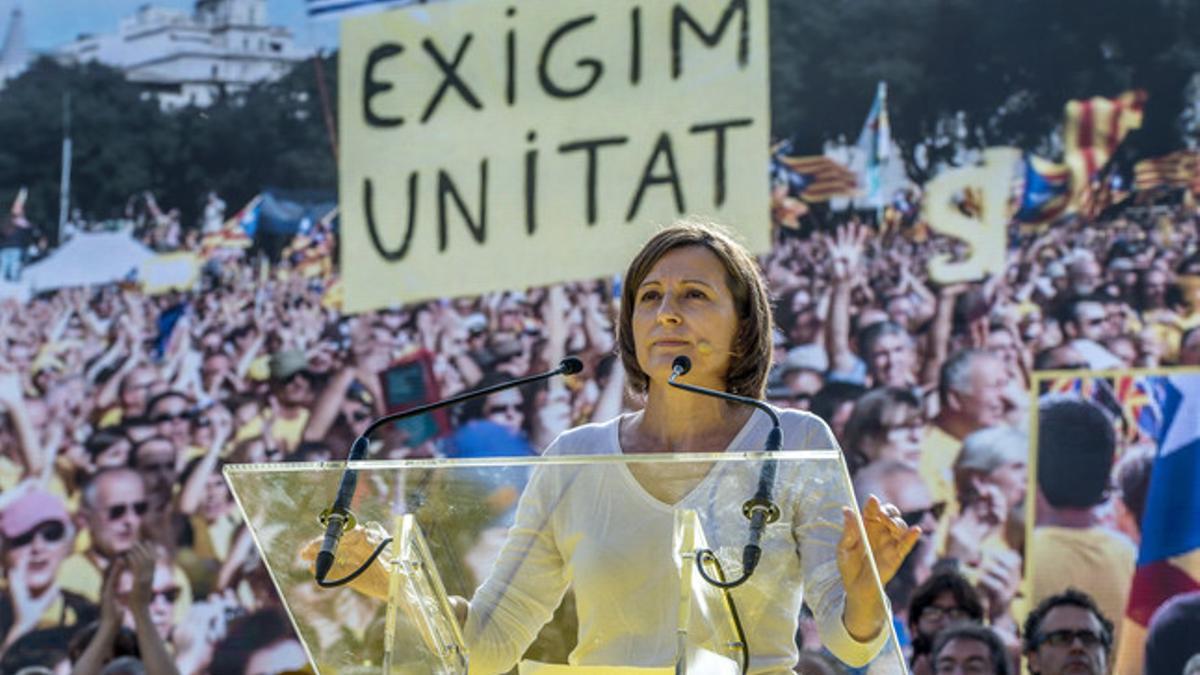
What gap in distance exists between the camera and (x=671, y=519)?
2.13m

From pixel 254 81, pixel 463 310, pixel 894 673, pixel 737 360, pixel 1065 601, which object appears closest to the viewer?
pixel 894 673

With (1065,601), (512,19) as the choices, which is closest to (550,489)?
(1065,601)

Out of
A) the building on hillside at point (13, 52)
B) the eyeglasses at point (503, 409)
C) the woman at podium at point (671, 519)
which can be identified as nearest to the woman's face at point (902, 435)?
the eyeglasses at point (503, 409)

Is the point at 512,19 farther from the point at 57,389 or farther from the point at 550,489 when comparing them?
the point at 550,489

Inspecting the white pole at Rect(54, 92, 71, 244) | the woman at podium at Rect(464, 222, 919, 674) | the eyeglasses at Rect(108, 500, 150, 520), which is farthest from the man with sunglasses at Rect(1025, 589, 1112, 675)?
the white pole at Rect(54, 92, 71, 244)

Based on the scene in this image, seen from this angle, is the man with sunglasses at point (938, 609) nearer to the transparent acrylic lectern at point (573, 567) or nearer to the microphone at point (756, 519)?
the transparent acrylic lectern at point (573, 567)

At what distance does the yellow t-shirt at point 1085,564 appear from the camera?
183 inches

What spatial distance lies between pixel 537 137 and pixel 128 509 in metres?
1.67

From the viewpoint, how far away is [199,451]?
5602 millimetres

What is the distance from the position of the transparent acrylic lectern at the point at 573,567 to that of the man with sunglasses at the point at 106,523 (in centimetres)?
341

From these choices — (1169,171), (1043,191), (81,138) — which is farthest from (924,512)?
(81,138)

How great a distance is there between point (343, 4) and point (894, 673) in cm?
410

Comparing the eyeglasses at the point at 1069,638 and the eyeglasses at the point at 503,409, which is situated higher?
the eyeglasses at the point at 503,409

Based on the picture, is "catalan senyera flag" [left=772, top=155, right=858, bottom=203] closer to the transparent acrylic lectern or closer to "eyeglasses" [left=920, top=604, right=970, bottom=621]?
"eyeglasses" [left=920, top=604, right=970, bottom=621]
